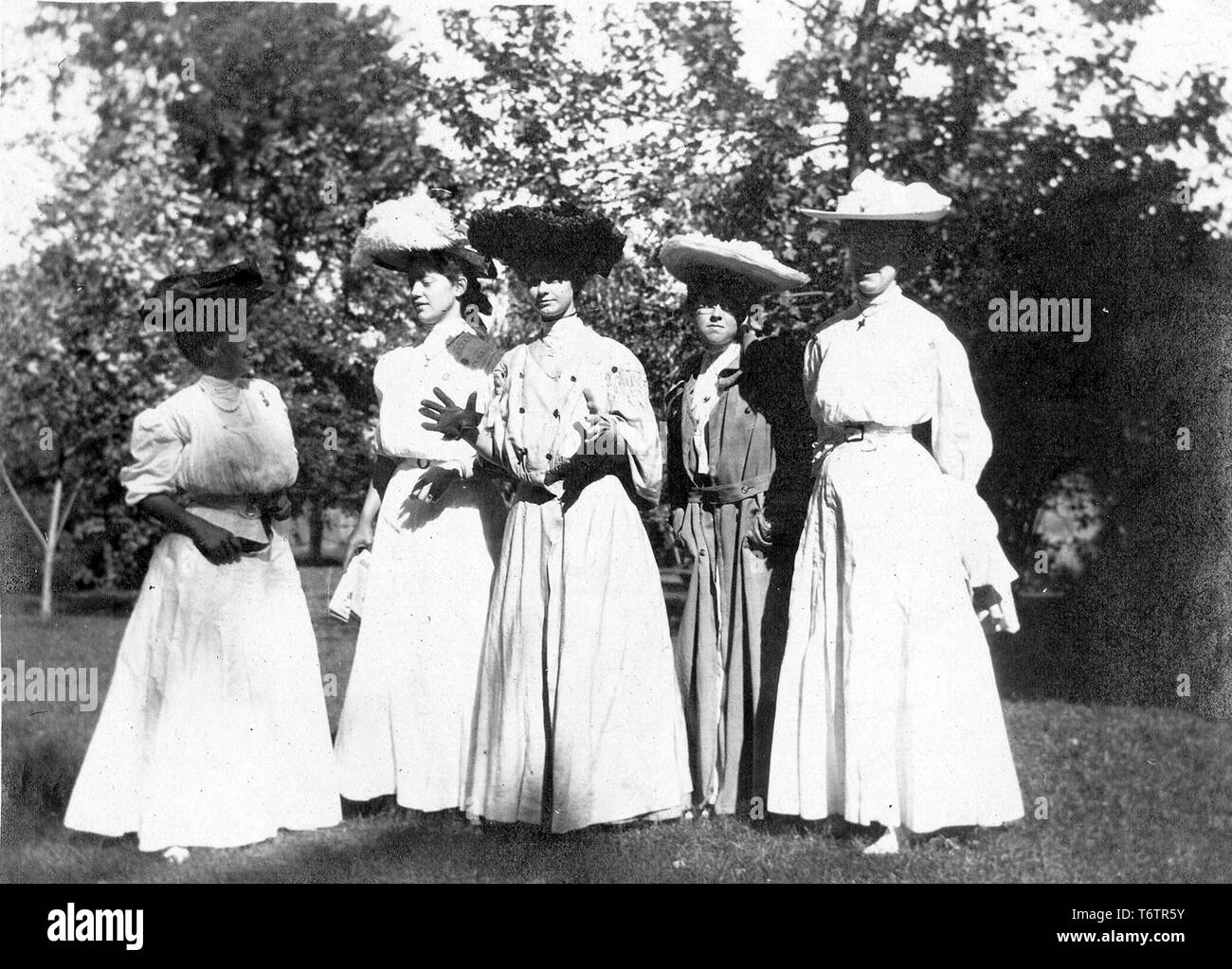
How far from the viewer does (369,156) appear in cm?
914

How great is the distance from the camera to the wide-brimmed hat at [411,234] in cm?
582

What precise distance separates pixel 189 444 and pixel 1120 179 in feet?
16.8

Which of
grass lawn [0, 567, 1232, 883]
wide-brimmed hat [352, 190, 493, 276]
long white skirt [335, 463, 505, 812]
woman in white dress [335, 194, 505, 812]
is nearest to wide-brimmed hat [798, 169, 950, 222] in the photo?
wide-brimmed hat [352, 190, 493, 276]

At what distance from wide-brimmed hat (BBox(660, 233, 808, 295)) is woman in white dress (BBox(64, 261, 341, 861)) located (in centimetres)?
181

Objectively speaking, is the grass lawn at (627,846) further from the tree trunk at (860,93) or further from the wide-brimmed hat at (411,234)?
the tree trunk at (860,93)

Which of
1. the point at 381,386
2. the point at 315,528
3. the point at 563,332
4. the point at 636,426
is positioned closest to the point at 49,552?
the point at 315,528

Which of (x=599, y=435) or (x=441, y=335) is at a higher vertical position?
(x=441, y=335)

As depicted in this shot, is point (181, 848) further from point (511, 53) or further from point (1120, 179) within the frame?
point (1120, 179)

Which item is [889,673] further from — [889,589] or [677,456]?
[677,456]

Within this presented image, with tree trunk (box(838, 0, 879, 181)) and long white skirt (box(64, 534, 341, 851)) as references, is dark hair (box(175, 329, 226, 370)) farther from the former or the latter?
tree trunk (box(838, 0, 879, 181))

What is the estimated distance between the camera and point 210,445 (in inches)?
203

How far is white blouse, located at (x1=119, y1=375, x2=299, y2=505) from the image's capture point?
5.09 m

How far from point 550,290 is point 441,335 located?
71 centimetres

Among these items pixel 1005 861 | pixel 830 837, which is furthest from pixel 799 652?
pixel 1005 861
